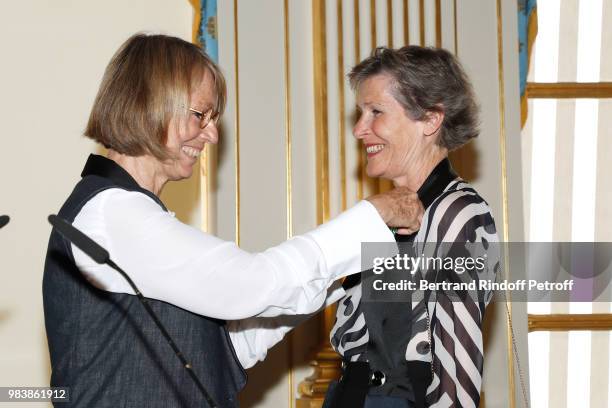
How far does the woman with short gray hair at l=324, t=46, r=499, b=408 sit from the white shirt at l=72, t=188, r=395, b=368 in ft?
0.92

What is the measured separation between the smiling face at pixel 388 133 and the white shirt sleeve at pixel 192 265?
0.54 metres

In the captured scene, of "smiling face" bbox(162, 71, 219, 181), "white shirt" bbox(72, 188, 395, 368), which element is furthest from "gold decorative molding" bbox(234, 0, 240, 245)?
"white shirt" bbox(72, 188, 395, 368)

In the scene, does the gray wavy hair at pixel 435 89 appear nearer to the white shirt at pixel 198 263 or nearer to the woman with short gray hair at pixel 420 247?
the woman with short gray hair at pixel 420 247

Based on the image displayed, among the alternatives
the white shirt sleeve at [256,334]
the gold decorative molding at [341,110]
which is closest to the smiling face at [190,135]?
the white shirt sleeve at [256,334]

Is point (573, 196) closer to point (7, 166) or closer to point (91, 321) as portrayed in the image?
point (7, 166)

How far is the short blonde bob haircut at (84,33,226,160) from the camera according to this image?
1829 mm

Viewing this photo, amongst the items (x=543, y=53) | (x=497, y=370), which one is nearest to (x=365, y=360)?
(x=497, y=370)

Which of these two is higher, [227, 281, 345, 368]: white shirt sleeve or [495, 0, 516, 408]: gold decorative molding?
[495, 0, 516, 408]: gold decorative molding

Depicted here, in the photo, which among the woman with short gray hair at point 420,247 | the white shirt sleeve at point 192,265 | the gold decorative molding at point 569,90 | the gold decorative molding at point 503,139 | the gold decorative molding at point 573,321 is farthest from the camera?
the gold decorative molding at point 569,90

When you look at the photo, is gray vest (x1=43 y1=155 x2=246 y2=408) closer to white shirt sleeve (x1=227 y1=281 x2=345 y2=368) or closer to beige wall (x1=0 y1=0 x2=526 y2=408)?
white shirt sleeve (x1=227 y1=281 x2=345 y2=368)

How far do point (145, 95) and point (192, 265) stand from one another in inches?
17.1

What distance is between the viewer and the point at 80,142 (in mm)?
3443

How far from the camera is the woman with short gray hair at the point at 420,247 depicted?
1.81 meters

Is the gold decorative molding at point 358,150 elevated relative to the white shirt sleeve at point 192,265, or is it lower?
elevated
